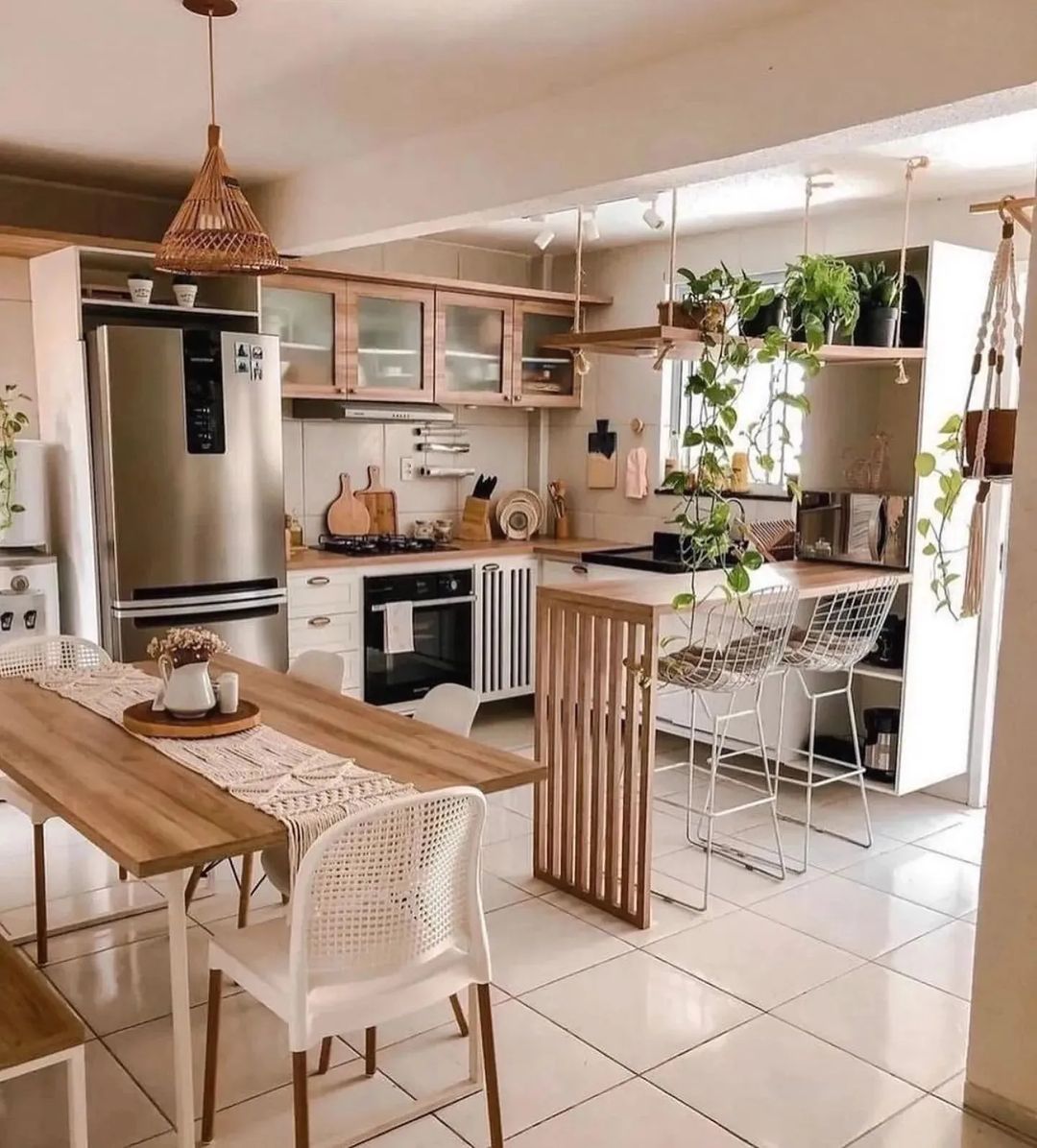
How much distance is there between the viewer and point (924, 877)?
3.64m

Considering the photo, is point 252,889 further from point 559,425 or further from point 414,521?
point 559,425

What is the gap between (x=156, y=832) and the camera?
1.89 meters

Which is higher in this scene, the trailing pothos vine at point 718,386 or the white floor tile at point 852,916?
the trailing pothos vine at point 718,386

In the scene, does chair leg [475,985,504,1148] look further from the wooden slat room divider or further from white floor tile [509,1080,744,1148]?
the wooden slat room divider

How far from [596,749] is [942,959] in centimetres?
115

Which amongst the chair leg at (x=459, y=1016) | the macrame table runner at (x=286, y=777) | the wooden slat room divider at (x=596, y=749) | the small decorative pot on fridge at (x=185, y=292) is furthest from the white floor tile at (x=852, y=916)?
the small decorative pot on fridge at (x=185, y=292)

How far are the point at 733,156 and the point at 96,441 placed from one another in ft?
8.72

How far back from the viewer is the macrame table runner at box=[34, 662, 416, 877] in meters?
1.98

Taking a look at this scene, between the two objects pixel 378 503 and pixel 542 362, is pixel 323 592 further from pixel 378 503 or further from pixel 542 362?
pixel 542 362

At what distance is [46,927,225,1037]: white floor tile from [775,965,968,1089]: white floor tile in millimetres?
1595

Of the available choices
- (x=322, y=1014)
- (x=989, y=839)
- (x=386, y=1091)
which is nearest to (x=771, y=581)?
(x=989, y=839)

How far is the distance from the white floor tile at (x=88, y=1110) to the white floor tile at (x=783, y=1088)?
1.14 meters

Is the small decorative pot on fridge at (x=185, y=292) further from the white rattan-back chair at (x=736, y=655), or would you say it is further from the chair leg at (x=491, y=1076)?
the chair leg at (x=491, y=1076)

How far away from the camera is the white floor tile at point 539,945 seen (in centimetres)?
292
